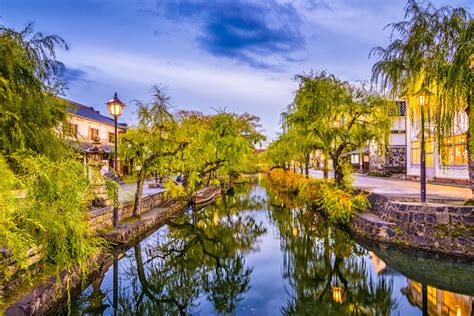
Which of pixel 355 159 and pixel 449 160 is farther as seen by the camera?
pixel 355 159

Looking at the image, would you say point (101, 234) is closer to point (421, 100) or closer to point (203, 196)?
point (421, 100)

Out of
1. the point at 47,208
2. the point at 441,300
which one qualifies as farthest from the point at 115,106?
the point at 441,300

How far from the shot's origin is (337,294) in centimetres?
688

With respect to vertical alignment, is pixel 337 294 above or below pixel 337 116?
below

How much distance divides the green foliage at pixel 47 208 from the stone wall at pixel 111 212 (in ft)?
11.4

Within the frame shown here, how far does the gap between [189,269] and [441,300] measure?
5.71m

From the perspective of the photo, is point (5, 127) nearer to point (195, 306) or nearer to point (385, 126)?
point (195, 306)

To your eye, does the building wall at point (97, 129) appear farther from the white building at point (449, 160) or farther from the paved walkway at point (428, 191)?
the white building at point (449, 160)

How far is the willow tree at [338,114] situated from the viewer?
1326cm

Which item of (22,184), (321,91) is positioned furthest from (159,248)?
(321,91)

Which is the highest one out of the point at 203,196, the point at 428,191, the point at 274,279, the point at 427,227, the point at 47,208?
the point at 47,208

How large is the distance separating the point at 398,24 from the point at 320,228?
24.4 ft

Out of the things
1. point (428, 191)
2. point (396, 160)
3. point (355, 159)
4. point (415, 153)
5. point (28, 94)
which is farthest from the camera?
point (355, 159)

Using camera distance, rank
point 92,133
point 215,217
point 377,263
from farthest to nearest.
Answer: point 92,133, point 215,217, point 377,263
